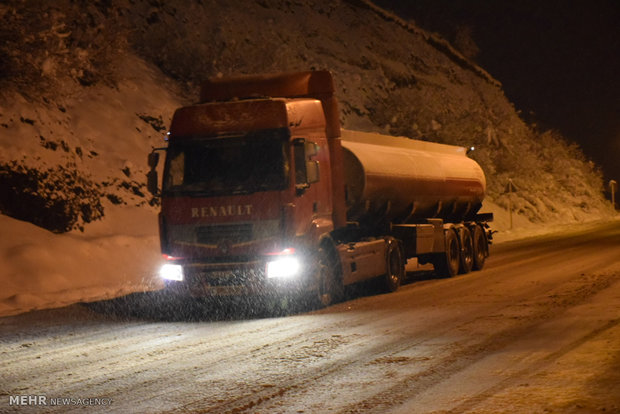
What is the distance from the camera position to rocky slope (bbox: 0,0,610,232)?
21.9 metres

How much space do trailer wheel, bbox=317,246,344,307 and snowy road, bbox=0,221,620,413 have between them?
0.26 m

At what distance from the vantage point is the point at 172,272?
527 inches

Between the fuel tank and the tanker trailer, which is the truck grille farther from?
the fuel tank

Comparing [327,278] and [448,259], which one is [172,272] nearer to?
[327,278]

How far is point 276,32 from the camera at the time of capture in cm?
4288

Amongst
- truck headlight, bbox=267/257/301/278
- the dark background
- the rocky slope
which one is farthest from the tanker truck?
the dark background

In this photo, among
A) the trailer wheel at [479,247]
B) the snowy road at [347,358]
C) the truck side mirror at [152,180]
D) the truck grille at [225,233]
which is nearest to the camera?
the snowy road at [347,358]

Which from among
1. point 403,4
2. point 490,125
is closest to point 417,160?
point 490,125

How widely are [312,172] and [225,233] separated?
1.67m

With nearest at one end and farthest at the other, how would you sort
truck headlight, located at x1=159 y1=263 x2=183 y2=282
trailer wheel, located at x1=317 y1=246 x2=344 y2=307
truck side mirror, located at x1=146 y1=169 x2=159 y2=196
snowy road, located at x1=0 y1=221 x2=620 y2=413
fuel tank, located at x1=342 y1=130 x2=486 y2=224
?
snowy road, located at x1=0 y1=221 x2=620 y2=413, truck headlight, located at x1=159 y1=263 x2=183 y2=282, truck side mirror, located at x1=146 y1=169 x2=159 y2=196, trailer wheel, located at x1=317 y1=246 x2=344 y2=307, fuel tank, located at x1=342 y1=130 x2=486 y2=224

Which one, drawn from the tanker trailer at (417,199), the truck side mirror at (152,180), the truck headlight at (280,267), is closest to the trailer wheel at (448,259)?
the tanker trailer at (417,199)

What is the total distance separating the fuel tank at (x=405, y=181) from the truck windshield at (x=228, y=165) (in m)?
2.24

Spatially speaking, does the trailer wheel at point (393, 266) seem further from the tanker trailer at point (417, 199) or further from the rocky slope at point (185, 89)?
the rocky slope at point (185, 89)

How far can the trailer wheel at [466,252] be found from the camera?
20.4 meters
